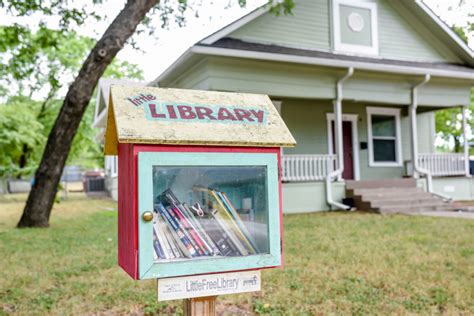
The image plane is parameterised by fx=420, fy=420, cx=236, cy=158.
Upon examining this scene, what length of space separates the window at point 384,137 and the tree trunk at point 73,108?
7.39 m

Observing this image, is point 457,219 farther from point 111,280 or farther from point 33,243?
point 33,243

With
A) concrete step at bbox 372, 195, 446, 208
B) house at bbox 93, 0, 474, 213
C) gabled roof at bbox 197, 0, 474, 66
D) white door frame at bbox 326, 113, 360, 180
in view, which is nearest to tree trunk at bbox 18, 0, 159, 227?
house at bbox 93, 0, 474, 213

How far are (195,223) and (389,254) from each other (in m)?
3.47

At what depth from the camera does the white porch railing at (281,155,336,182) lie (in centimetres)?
A: 991

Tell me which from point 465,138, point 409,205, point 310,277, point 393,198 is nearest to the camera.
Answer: point 310,277

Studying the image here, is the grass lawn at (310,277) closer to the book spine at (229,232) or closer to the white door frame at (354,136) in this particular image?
the book spine at (229,232)

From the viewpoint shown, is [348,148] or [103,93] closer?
[348,148]

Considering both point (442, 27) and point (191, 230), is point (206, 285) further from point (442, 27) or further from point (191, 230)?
point (442, 27)

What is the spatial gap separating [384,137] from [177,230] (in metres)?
11.7

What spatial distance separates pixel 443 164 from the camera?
1161cm

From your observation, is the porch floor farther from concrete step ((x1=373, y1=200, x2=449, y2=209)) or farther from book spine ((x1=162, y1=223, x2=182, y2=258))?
book spine ((x1=162, y1=223, x2=182, y2=258))

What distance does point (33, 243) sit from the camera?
6.17 m

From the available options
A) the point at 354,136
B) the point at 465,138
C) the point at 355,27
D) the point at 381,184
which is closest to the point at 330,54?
the point at 355,27

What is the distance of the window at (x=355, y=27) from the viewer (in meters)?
10.7
